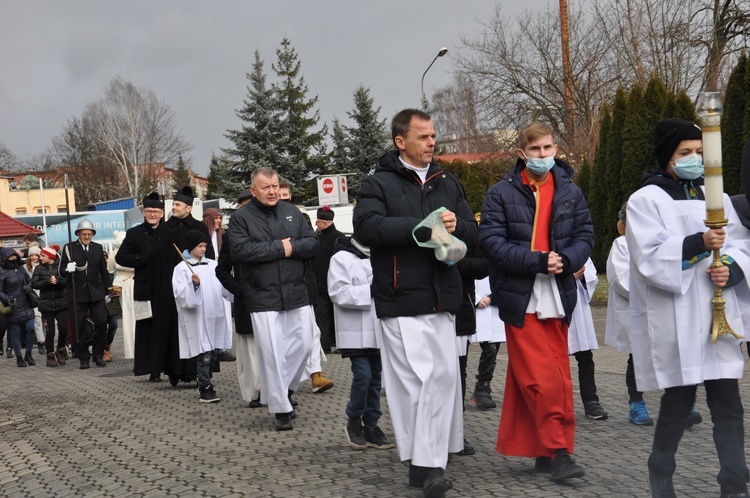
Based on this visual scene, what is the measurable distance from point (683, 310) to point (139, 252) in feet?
31.1

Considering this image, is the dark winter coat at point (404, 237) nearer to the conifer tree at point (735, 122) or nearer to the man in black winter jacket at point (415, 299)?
the man in black winter jacket at point (415, 299)

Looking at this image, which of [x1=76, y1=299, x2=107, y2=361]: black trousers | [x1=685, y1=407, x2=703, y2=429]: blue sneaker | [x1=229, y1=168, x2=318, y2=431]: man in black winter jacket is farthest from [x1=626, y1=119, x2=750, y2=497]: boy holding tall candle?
Result: [x1=76, y1=299, x2=107, y2=361]: black trousers

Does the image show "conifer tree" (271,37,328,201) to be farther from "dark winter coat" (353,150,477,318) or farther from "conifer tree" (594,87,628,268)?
"dark winter coat" (353,150,477,318)

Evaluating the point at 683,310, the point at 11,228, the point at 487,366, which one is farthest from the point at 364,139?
the point at 683,310

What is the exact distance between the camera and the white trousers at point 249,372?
10.0 metres

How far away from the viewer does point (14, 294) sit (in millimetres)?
17781

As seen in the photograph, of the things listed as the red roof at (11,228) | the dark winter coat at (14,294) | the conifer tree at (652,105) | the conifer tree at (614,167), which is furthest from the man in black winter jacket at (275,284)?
the red roof at (11,228)

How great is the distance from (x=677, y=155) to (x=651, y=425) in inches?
116

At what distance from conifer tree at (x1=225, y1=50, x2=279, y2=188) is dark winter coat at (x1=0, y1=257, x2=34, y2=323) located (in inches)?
1313

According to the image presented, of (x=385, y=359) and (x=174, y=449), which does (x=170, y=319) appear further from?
(x=385, y=359)

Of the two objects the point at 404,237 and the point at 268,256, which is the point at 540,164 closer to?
the point at 404,237

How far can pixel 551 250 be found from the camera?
611 cm

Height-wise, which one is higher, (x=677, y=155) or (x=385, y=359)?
(x=677, y=155)

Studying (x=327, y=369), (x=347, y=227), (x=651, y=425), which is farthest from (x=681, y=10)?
(x=651, y=425)
